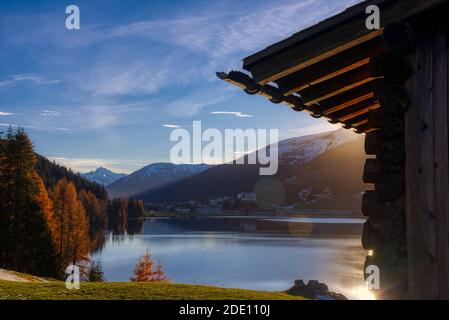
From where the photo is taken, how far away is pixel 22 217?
44219mm

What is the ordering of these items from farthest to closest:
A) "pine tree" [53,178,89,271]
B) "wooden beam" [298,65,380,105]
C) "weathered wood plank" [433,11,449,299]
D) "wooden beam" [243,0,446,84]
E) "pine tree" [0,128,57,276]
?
1. "pine tree" [53,178,89,271]
2. "pine tree" [0,128,57,276]
3. "wooden beam" [298,65,380,105]
4. "wooden beam" [243,0,446,84]
5. "weathered wood plank" [433,11,449,299]

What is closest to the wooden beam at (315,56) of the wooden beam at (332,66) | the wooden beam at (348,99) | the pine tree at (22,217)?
the wooden beam at (332,66)

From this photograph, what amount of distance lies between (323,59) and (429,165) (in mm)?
2263

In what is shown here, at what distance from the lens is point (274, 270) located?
5241 cm

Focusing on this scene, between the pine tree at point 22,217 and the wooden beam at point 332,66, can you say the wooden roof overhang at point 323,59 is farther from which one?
the pine tree at point 22,217

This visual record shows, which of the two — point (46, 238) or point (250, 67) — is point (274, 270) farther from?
point (250, 67)

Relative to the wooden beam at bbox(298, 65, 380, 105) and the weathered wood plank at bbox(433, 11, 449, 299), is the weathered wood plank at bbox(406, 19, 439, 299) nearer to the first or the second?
the weathered wood plank at bbox(433, 11, 449, 299)

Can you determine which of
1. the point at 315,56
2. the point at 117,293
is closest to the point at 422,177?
the point at 315,56

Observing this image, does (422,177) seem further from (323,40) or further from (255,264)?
(255,264)

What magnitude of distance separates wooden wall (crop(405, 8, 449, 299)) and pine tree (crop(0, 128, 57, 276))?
4380 centimetres

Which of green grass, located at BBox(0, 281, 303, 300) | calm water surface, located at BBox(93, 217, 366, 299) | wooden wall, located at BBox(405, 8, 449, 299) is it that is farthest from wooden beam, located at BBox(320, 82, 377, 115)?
calm water surface, located at BBox(93, 217, 366, 299)

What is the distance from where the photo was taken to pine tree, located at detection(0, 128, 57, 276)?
43.6 m

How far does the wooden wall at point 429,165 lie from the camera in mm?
5504
